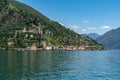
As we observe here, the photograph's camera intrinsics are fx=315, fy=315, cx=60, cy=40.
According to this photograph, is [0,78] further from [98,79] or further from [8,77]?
[98,79]

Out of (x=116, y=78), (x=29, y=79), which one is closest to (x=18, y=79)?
(x=29, y=79)

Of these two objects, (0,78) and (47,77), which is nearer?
(0,78)

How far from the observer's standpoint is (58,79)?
86.5m

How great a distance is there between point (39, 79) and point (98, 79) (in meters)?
16.3

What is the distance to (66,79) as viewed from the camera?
8631 cm

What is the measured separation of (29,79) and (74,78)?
13168mm

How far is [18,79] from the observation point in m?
84.2

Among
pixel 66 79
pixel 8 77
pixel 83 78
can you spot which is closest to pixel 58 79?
pixel 66 79

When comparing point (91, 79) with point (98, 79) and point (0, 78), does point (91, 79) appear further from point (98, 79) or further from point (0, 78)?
point (0, 78)

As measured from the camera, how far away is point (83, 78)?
89.4m

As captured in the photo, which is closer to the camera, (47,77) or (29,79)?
(29,79)

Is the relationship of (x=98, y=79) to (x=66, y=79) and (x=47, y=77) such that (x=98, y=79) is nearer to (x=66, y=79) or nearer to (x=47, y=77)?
(x=66, y=79)

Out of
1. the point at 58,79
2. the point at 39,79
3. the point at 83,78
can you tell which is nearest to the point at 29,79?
the point at 39,79

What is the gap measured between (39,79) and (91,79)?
566 inches
